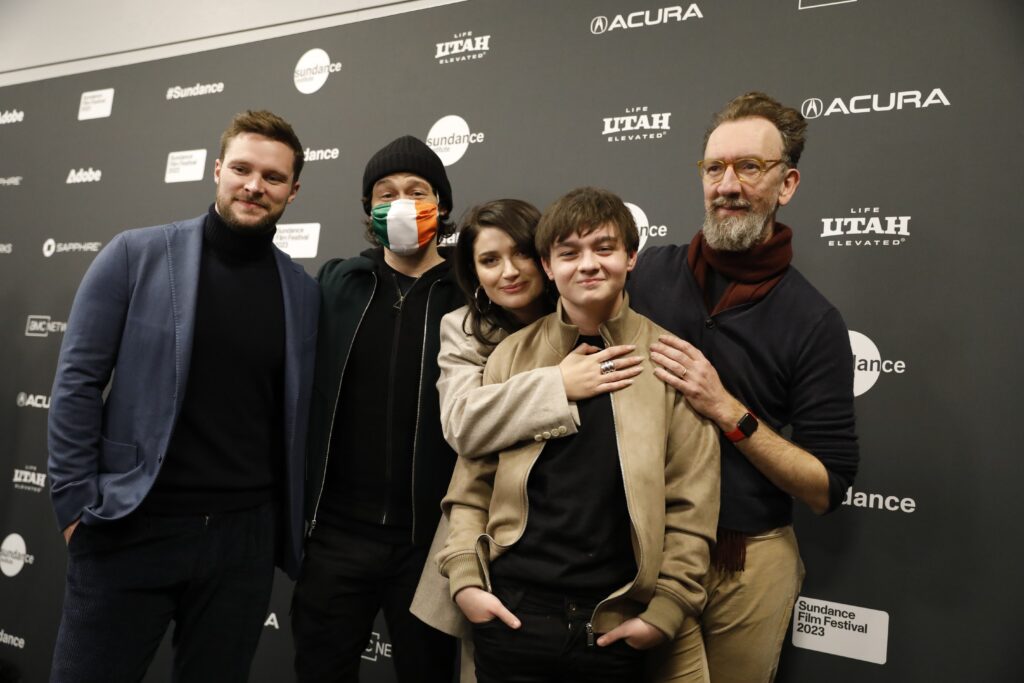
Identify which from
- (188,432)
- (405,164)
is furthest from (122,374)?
(405,164)

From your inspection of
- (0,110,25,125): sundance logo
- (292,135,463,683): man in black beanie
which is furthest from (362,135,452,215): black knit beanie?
(0,110,25,125): sundance logo

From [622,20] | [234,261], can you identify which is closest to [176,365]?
[234,261]

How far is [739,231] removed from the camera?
4.62 feet

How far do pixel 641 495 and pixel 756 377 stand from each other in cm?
40

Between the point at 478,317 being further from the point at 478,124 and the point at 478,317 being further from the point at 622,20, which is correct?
→ the point at 622,20

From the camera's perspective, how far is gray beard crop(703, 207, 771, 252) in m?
1.41

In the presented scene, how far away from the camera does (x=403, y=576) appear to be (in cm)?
163

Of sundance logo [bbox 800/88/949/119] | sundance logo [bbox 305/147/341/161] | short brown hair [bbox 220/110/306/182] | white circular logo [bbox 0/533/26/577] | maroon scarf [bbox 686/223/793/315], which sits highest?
sundance logo [bbox 305/147/341/161]

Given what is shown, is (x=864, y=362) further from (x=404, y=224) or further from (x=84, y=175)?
(x=84, y=175)

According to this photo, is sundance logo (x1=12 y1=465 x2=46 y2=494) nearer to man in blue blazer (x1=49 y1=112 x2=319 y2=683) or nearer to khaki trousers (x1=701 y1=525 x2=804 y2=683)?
man in blue blazer (x1=49 y1=112 x2=319 y2=683)

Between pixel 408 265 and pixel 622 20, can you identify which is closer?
pixel 408 265

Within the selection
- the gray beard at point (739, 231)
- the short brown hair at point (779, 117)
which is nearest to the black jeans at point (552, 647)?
the gray beard at point (739, 231)

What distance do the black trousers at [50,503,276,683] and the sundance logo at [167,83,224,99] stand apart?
7.29 ft

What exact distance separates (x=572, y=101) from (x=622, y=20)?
316mm
